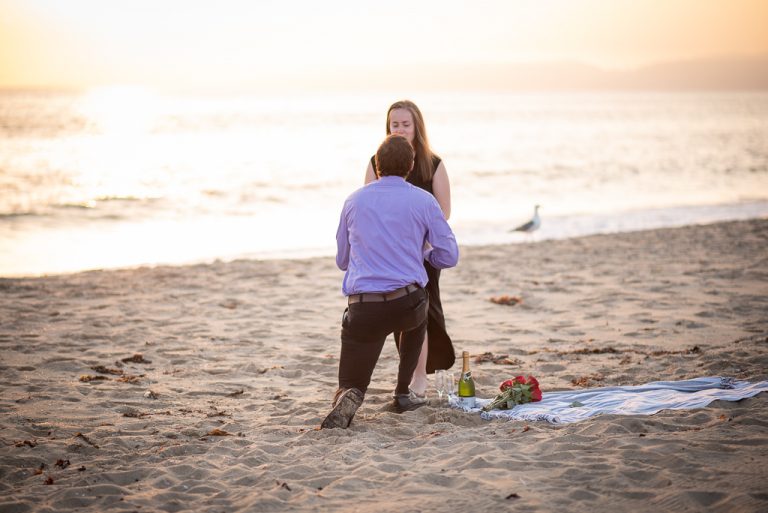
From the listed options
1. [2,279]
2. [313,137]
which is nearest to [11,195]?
[2,279]

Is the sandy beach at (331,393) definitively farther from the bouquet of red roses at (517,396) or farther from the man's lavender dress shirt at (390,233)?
the man's lavender dress shirt at (390,233)

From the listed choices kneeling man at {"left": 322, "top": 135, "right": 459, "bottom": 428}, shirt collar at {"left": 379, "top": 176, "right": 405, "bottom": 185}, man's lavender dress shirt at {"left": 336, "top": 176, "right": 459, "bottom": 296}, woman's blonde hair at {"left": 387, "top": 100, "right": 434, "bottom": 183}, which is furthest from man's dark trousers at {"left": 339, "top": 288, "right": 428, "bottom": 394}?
woman's blonde hair at {"left": 387, "top": 100, "right": 434, "bottom": 183}

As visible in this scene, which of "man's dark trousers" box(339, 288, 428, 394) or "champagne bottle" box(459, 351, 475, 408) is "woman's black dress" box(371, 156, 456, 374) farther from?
"man's dark trousers" box(339, 288, 428, 394)

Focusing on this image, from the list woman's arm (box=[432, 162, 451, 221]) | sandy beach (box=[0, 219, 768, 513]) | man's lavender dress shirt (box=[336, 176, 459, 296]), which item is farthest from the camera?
woman's arm (box=[432, 162, 451, 221])

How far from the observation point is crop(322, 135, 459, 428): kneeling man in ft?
15.4

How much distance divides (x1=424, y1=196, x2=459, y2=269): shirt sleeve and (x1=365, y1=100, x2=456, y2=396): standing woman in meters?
0.47

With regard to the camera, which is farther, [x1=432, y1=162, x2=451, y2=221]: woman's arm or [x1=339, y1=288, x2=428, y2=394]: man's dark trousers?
[x1=432, y1=162, x2=451, y2=221]: woman's arm

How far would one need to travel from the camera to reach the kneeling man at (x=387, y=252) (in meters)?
4.70

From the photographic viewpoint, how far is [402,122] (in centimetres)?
525

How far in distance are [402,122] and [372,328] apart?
1.53m

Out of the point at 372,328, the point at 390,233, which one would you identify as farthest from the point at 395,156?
the point at 372,328

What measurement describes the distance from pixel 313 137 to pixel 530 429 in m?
51.9

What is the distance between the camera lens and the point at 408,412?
5.38 meters

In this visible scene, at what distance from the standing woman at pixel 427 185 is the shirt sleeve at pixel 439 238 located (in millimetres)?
467
